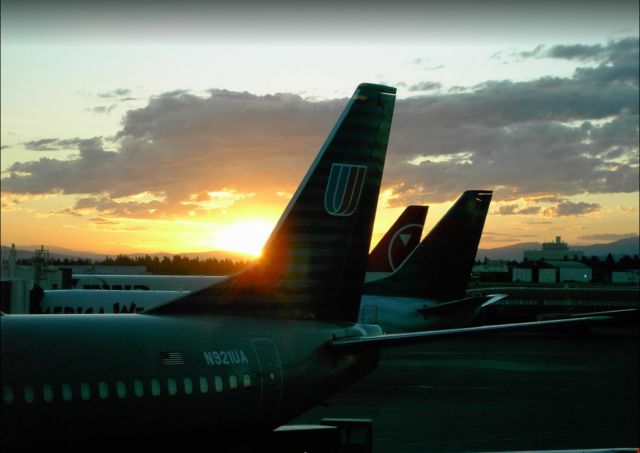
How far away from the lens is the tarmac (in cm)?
2322

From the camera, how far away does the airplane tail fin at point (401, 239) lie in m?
45.0

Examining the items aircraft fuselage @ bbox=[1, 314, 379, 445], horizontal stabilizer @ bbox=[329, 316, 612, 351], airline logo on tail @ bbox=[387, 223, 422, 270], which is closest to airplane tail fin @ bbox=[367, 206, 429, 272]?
airline logo on tail @ bbox=[387, 223, 422, 270]

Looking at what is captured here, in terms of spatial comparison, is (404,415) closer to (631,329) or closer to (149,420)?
(149,420)

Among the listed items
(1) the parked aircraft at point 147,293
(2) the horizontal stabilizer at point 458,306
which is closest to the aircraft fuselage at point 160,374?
(1) the parked aircraft at point 147,293

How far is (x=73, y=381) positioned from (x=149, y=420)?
3.77 feet

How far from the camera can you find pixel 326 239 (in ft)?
46.8

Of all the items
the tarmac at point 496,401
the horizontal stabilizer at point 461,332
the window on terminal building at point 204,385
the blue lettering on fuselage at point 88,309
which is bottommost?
the tarmac at point 496,401

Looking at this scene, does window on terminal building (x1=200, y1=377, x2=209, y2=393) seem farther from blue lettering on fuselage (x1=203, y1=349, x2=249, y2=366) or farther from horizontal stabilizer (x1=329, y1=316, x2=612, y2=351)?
horizontal stabilizer (x1=329, y1=316, x2=612, y2=351)

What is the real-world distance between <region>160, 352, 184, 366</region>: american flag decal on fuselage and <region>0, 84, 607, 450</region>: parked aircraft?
16mm

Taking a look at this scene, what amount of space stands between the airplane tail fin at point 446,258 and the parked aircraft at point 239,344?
79.7ft

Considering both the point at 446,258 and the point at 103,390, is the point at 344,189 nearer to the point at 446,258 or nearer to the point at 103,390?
the point at 103,390

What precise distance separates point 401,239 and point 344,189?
1239 inches

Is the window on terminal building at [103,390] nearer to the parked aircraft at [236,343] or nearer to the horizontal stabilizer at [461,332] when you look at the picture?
the parked aircraft at [236,343]

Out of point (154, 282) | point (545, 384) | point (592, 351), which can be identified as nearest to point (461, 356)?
point (592, 351)
